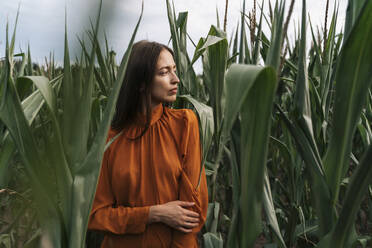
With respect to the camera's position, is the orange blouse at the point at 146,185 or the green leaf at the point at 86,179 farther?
the orange blouse at the point at 146,185

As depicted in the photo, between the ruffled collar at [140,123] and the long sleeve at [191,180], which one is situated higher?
the ruffled collar at [140,123]

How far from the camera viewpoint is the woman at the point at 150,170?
2.60 feet

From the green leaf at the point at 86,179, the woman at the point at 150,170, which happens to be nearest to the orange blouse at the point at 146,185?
the woman at the point at 150,170

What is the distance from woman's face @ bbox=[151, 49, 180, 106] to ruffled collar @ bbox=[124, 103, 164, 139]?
0.11 ft

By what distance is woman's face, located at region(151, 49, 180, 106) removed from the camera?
845 millimetres

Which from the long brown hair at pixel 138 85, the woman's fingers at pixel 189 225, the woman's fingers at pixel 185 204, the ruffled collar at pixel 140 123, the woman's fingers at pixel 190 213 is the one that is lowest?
the woman's fingers at pixel 189 225

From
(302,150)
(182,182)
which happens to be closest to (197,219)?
(182,182)

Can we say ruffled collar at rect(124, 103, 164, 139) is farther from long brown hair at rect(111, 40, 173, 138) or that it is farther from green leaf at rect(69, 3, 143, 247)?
green leaf at rect(69, 3, 143, 247)

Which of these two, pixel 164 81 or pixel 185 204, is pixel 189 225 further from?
pixel 164 81

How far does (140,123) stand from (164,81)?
0.12m

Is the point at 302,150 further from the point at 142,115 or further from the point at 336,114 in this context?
the point at 142,115

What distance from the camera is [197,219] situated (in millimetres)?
824

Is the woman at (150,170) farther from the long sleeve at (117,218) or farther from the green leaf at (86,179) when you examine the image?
the green leaf at (86,179)

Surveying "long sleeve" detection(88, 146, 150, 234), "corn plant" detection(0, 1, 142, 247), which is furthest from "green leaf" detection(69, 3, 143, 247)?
"long sleeve" detection(88, 146, 150, 234)
